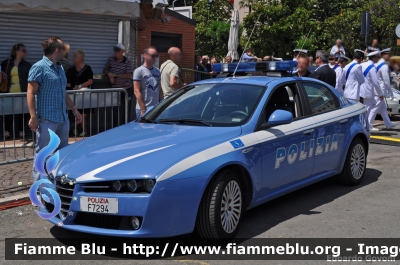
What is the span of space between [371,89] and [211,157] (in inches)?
326

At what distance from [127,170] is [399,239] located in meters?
2.63

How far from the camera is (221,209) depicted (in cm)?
513

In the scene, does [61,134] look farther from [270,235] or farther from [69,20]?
[69,20]

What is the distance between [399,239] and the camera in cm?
543

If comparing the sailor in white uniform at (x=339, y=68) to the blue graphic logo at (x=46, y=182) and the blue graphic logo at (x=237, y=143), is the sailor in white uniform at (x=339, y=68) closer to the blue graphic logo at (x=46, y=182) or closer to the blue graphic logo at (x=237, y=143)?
Answer: the blue graphic logo at (x=237, y=143)

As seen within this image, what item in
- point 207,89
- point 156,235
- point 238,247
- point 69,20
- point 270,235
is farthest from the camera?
point 69,20

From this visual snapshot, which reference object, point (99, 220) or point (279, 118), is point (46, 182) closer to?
point (99, 220)

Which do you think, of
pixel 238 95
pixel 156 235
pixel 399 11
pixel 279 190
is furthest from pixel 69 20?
pixel 399 11

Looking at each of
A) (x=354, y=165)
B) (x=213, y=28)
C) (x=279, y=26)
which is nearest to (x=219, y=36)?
(x=213, y=28)

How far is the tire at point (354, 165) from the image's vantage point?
739 centimetres

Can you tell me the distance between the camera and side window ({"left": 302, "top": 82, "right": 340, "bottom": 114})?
6.95 m

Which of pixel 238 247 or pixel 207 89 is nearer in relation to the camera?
pixel 238 247

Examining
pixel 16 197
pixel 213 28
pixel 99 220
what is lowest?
pixel 16 197

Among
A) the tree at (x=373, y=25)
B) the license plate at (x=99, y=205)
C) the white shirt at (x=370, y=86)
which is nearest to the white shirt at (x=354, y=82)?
the white shirt at (x=370, y=86)
